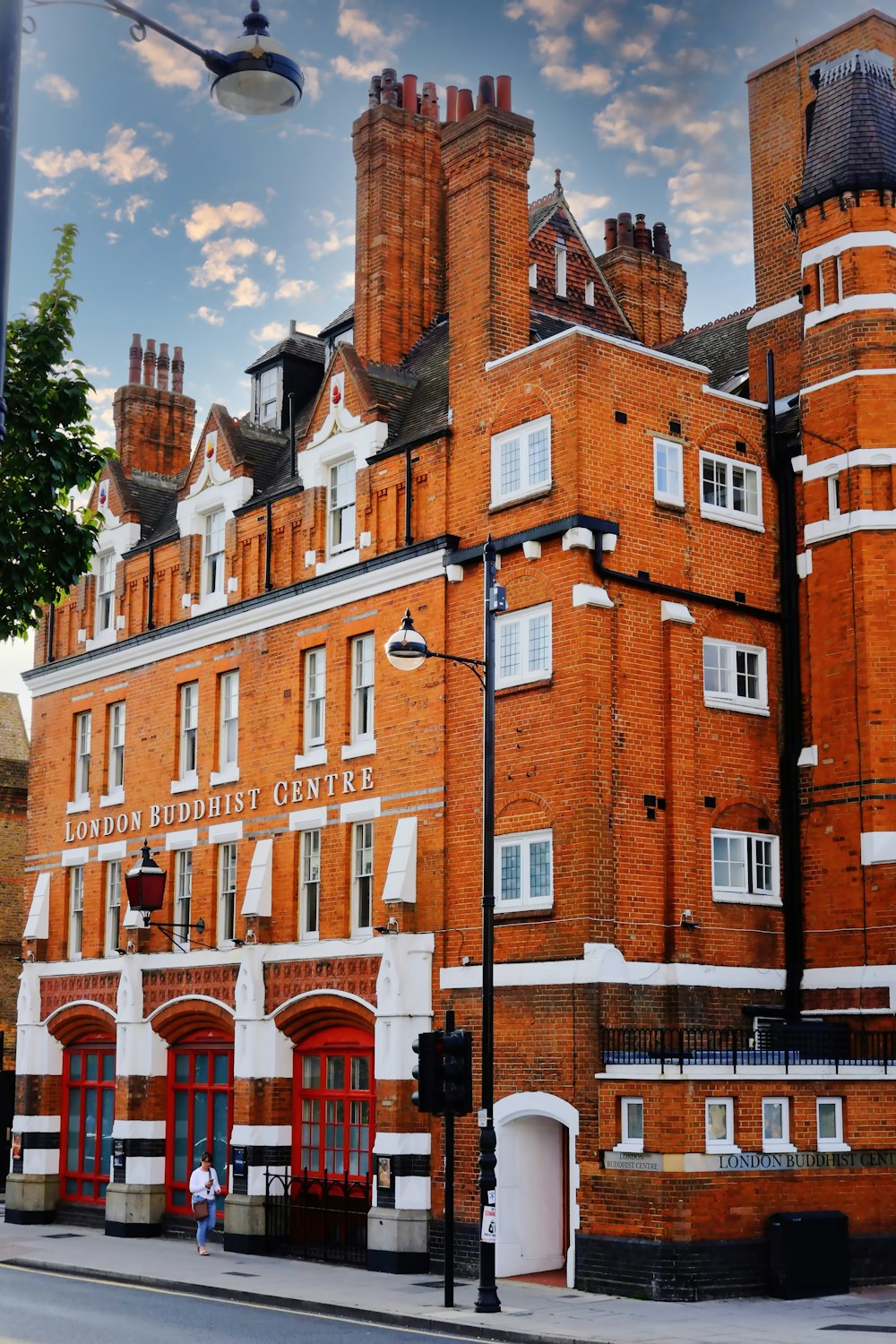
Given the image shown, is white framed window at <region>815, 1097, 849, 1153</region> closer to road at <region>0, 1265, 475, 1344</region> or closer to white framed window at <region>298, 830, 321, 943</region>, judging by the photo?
road at <region>0, 1265, 475, 1344</region>

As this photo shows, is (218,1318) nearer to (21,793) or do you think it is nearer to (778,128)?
(778,128)

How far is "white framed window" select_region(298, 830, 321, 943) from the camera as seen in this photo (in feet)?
99.5

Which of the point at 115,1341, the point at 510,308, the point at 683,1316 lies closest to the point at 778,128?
the point at 510,308

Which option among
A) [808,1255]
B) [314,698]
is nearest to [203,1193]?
[314,698]

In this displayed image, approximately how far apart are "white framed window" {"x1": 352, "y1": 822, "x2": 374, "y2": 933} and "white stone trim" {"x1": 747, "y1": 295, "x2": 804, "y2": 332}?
450 inches

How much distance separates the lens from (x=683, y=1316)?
67.0 ft

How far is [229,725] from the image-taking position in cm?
3334

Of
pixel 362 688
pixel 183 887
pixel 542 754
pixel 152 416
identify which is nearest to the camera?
pixel 542 754

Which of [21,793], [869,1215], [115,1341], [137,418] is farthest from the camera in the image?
[21,793]

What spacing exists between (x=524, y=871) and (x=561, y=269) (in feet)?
46.2

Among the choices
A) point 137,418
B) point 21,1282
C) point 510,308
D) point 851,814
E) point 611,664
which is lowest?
point 21,1282

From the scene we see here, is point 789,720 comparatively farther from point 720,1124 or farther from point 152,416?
point 152,416

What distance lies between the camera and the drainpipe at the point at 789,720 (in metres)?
27.1

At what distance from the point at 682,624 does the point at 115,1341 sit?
1360 centimetres
